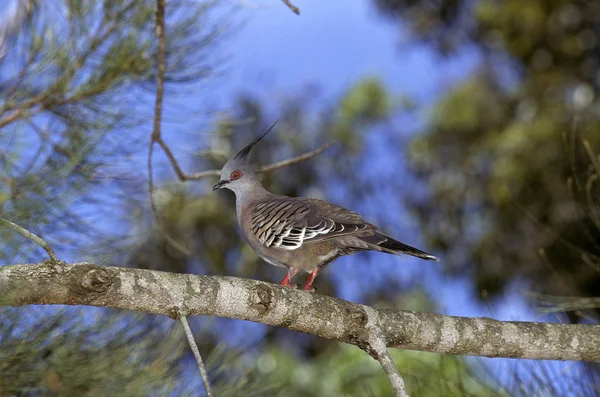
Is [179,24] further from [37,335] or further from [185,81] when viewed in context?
[37,335]

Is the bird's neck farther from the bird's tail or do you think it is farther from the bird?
the bird's tail

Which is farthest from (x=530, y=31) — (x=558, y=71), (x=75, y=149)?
(x=75, y=149)

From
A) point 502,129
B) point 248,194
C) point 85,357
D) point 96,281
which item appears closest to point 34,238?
point 96,281

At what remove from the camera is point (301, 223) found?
7.18ft

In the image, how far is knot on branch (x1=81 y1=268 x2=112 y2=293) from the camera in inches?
60.9

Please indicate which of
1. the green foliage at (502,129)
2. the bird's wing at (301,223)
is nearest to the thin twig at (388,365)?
the bird's wing at (301,223)

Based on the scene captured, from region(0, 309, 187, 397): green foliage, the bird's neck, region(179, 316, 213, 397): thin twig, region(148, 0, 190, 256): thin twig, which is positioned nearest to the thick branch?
region(179, 316, 213, 397): thin twig

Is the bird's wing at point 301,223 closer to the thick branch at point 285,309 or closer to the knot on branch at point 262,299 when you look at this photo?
the thick branch at point 285,309

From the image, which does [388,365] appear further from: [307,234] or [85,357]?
[85,357]

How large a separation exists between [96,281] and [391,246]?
79cm

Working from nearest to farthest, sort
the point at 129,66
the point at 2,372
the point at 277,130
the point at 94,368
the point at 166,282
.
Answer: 1. the point at 166,282
2. the point at 2,372
3. the point at 94,368
4. the point at 129,66
5. the point at 277,130

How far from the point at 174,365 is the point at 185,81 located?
3.75ft

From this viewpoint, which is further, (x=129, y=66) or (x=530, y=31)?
(x=530, y=31)

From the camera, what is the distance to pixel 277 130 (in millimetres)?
6539
